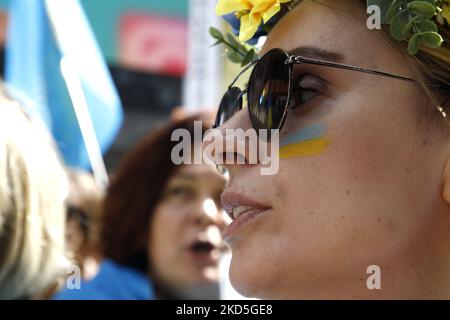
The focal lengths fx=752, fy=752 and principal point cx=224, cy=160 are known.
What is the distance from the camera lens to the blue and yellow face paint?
1761 millimetres

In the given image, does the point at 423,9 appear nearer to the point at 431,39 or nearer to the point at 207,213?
the point at 431,39

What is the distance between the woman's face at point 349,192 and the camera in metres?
1.71

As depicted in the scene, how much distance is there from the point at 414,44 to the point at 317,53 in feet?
0.78

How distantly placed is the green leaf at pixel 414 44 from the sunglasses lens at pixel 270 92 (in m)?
0.29

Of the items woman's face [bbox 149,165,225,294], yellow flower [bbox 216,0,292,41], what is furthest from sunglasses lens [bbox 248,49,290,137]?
woman's face [bbox 149,165,225,294]

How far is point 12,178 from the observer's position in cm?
224

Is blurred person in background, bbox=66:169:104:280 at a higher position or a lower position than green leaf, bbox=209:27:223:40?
lower

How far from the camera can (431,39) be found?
5.68 feet

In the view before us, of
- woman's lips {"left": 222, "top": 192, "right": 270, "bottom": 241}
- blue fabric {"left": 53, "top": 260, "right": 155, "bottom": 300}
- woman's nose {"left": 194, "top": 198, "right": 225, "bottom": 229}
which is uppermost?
woman's nose {"left": 194, "top": 198, "right": 225, "bottom": 229}

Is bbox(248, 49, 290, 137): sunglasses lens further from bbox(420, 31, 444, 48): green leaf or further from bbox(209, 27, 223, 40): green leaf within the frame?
bbox(209, 27, 223, 40): green leaf

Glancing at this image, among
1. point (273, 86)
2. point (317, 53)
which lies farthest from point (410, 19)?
point (273, 86)

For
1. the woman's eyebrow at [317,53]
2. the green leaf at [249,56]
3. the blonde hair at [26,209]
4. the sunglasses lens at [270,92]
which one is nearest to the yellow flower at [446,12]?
the woman's eyebrow at [317,53]

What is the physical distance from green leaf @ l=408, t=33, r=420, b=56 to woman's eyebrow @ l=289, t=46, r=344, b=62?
0.17m

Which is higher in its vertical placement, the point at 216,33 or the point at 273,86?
the point at 216,33
